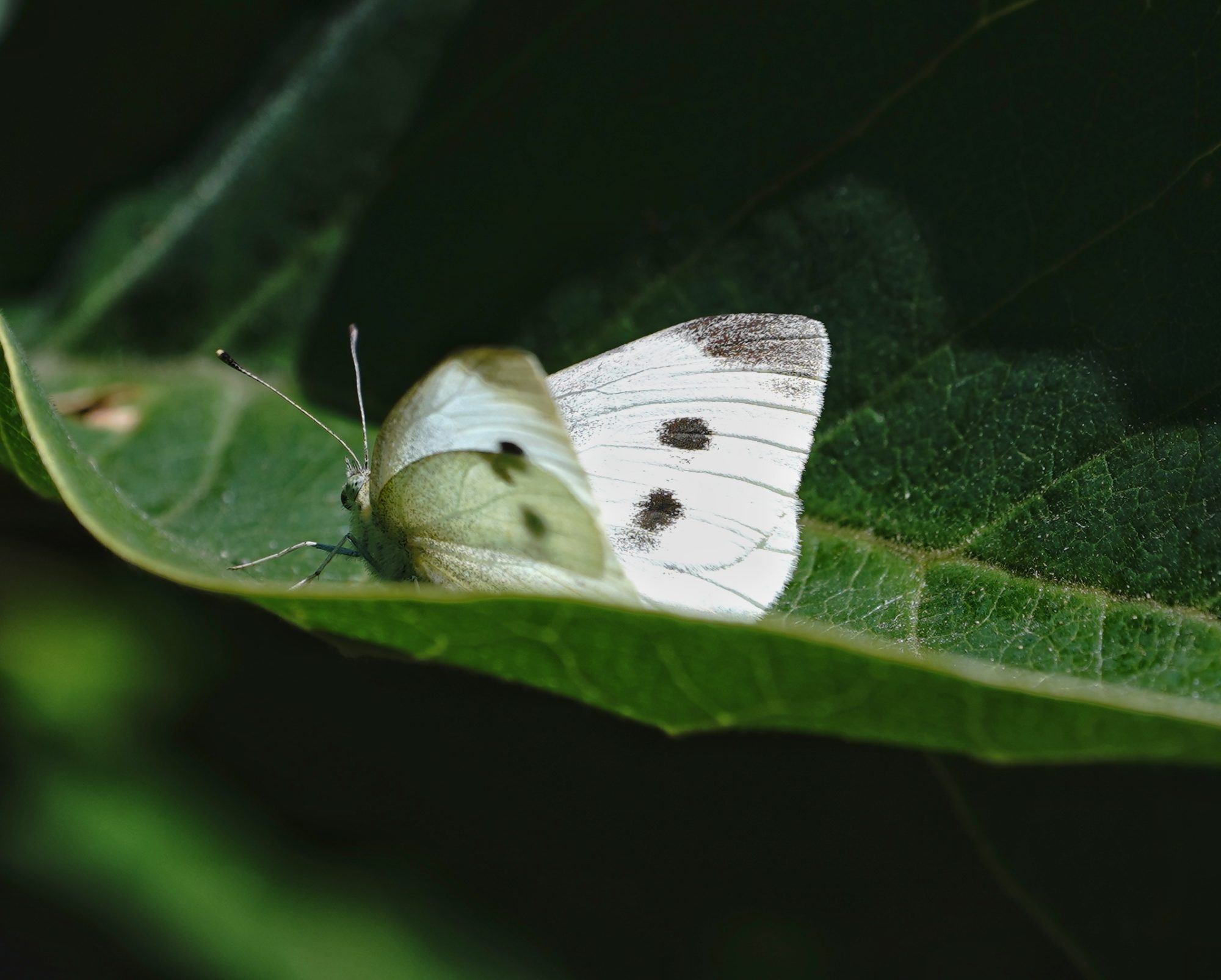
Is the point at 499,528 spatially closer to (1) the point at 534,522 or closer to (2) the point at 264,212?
(1) the point at 534,522

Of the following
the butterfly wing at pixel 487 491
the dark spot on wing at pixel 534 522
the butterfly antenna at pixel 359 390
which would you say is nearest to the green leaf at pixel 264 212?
the butterfly antenna at pixel 359 390

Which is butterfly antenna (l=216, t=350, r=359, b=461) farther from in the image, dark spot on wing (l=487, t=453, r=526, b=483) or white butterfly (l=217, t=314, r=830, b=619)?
dark spot on wing (l=487, t=453, r=526, b=483)

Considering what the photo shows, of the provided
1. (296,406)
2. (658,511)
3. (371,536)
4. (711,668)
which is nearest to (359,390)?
(296,406)

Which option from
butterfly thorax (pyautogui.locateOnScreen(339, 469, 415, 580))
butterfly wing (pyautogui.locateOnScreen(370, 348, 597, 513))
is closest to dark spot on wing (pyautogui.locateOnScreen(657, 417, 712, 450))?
butterfly wing (pyautogui.locateOnScreen(370, 348, 597, 513))

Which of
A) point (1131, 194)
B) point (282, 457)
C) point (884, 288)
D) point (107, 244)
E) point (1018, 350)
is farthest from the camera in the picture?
point (107, 244)

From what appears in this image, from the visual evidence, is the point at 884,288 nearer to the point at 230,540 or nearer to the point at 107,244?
the point at 230,540

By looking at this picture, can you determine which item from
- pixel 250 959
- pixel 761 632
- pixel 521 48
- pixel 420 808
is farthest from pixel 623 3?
pixel 250 959
